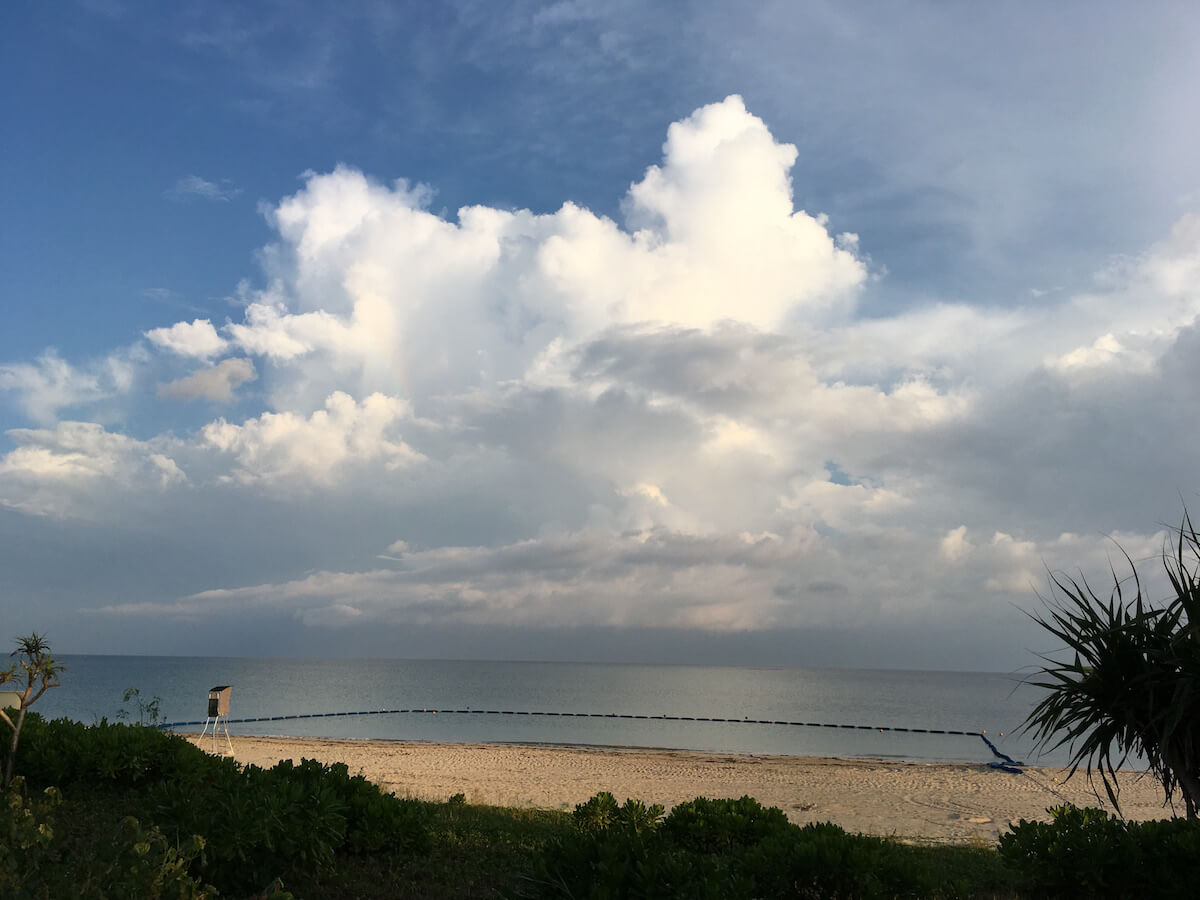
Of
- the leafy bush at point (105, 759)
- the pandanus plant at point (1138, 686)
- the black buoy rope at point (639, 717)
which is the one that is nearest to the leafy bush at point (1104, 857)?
the pandanus plant at point (1138, 686)

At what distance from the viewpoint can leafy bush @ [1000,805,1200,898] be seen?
700 cm

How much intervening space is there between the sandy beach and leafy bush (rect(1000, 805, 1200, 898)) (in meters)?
8.66

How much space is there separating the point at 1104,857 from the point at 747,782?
67.0ft

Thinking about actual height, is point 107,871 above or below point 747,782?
above

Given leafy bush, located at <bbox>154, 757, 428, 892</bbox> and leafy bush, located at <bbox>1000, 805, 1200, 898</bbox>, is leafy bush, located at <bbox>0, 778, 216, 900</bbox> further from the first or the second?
leafy bush, located at <bbox>1000, 805, 1200, 898</bbox>

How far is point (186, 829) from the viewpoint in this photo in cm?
694

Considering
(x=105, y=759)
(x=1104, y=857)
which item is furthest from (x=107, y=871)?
(x=1104, y=857)

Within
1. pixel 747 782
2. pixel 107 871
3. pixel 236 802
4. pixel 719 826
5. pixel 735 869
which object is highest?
pixel 107 871

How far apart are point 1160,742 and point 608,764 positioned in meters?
24.0

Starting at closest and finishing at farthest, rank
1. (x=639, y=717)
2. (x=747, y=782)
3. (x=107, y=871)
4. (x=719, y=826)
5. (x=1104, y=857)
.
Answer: (x=107, y=871)
(x=1104, y=857)
(x=719, y=826)
(x=747, y=782)
(x=639, y=717)

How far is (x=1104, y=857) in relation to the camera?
725 centimetres

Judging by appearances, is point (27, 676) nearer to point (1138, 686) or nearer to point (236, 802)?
point (236, 802)

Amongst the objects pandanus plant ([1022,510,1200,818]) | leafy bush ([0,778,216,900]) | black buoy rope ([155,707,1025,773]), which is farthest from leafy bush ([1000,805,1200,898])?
black buoy rope ([155,707,1025,773])

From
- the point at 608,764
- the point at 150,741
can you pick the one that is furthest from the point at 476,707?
the point at 150,741
